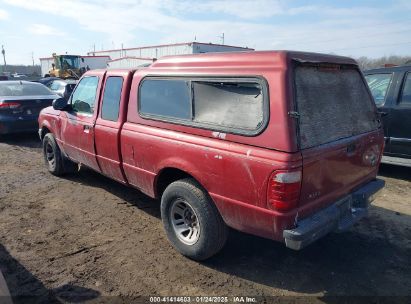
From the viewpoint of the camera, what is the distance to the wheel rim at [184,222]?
11.9 ft

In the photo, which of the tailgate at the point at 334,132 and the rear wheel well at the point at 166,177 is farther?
the rear wheel well at the point at 166,177

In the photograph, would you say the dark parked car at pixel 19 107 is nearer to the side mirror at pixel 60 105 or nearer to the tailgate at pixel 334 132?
the side mirror at pixel 60 105

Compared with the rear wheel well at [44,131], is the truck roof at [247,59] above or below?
above

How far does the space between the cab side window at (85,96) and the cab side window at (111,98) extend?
0.35 meters

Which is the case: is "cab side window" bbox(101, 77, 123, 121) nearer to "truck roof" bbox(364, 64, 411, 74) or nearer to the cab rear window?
the cab rear window

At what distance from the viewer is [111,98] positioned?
4551mm

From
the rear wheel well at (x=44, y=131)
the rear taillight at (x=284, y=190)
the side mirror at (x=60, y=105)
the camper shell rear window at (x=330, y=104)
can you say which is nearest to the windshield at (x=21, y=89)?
the rear wheel well at (x=44, y=131)

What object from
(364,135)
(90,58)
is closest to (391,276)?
(364,135)

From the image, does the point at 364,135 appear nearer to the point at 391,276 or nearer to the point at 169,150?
the point at 391,276

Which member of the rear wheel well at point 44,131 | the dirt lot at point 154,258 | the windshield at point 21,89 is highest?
the windshield at point 21,89

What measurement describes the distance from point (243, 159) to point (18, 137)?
364 inches

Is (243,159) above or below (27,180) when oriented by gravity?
above

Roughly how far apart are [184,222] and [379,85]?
4714mm

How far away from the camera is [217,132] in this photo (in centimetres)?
319
